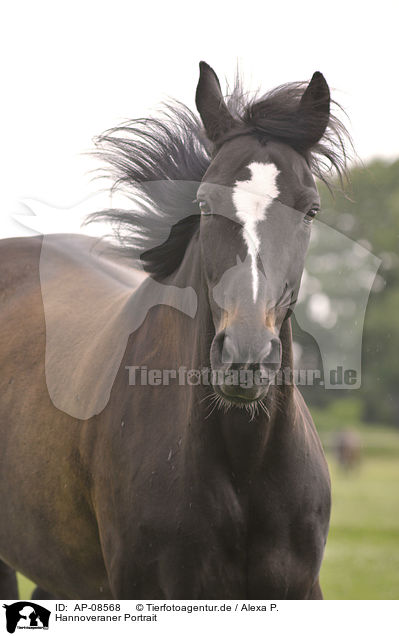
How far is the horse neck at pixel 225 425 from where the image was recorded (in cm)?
328

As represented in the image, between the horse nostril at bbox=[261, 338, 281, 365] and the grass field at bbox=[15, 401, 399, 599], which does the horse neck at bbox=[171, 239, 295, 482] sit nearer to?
the horse nostril at bbox=[261, 338, 281, 365]

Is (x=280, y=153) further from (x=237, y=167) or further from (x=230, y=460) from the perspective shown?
(x=230, y=460)

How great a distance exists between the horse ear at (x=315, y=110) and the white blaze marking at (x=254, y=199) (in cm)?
Answer: 36

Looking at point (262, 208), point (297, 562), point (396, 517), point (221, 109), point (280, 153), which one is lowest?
point (396, 517)

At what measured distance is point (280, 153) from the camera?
3172 mm

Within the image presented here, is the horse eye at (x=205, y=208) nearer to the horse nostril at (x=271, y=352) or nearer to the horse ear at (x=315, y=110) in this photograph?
the horse ear at (x=315, y=110)

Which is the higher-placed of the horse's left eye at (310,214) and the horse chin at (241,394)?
the horse's left eye at (310,214)

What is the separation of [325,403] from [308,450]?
4367cm

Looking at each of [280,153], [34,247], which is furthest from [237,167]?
[34,247]
